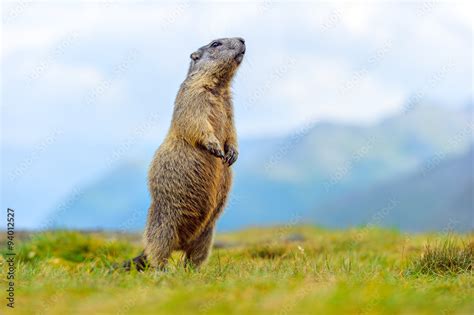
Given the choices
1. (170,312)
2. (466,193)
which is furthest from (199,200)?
(466,193)

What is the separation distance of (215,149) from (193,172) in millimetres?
404

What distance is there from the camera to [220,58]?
8703 millimetres

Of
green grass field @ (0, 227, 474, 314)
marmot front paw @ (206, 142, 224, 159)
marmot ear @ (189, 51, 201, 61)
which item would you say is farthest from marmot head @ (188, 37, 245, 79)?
green grass field @ (0, 227, 474, 314)

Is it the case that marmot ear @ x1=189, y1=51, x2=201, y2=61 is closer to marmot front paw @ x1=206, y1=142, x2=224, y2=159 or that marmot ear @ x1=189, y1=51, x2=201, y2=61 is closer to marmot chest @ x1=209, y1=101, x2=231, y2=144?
marmot chest @ x1=209, y1=101, x2=231, y2=144

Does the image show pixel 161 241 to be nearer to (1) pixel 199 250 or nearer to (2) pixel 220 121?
(1) pixel 199 250

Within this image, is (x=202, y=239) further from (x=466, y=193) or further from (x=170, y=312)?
(x=466, y=193)

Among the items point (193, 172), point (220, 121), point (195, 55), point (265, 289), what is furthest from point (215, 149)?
point (265, 289)

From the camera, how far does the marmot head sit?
8.69 metres

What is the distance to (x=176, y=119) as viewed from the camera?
330 inches

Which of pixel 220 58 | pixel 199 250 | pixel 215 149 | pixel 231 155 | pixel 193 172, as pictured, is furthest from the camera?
pixel 220 58

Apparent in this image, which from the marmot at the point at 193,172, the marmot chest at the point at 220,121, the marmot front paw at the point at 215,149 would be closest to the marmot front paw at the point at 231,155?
the marmot at the point at 193,172

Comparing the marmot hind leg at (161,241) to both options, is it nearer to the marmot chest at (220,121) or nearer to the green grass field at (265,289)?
the green grass field at (265,289)

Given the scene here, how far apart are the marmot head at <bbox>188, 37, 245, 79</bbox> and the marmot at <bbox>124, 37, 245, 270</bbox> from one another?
0.01m

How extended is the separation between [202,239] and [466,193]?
83207 millimetres
